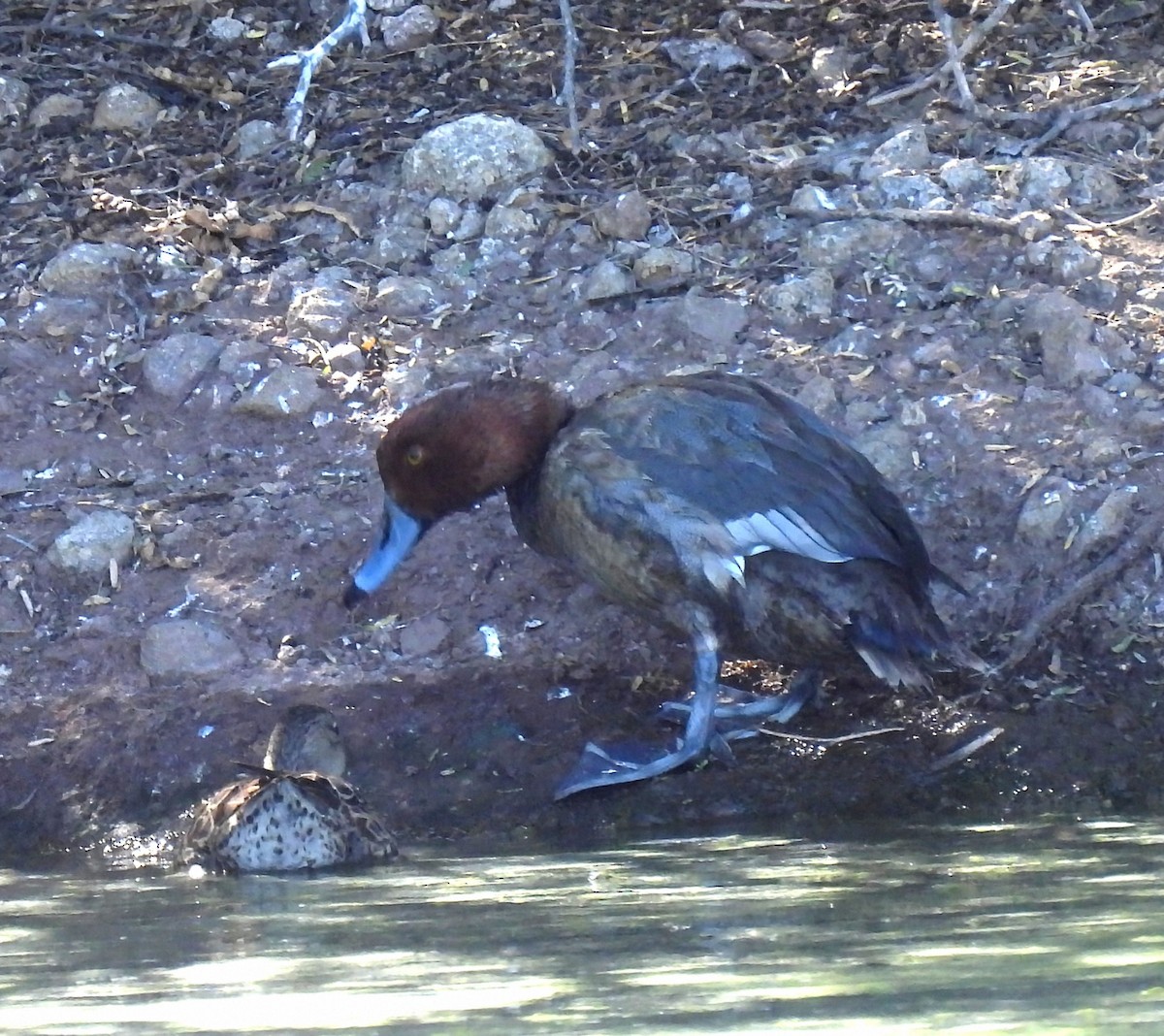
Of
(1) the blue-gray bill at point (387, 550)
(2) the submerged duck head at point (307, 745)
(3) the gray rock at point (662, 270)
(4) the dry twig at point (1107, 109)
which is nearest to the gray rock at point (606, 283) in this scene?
(3) the gray rock at point (662, 270)

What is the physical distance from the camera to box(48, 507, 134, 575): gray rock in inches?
262

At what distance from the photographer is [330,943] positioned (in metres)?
4.06

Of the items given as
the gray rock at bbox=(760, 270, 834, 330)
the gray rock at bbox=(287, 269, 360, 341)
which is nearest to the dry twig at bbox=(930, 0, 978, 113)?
the gray rock at bbox=(760, 270, 834, 330)

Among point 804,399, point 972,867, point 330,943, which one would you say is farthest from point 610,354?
point 330,943

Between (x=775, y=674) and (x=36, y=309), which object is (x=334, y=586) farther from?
(x=36, y=309)

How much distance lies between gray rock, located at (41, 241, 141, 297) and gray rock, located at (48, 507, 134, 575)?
149 cm

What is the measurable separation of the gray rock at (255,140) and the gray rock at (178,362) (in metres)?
1.38

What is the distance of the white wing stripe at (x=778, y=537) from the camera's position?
18.7ft

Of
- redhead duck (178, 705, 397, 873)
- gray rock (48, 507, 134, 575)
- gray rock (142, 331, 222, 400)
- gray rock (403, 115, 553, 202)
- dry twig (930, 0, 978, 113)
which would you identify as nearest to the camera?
redhead duck (178, 705, 397, 873)

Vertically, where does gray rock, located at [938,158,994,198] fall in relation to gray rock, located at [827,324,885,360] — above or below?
above

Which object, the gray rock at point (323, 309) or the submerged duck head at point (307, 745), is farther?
the gray rock at point (323, 309)

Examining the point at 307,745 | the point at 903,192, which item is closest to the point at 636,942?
the point at 307,745

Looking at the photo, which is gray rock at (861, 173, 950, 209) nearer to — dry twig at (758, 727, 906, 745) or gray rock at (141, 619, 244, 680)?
dry twig at (758, 727, 906, 745)

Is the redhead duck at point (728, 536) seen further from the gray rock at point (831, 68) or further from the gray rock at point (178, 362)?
the gray rock at point (831, 68)
